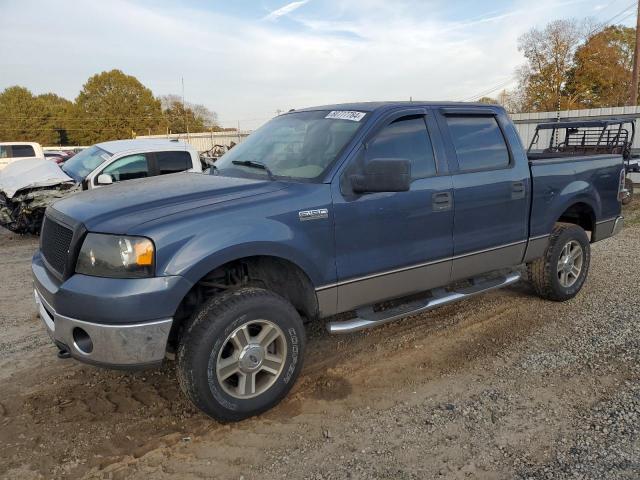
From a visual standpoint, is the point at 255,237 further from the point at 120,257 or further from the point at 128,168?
the point at 128,168

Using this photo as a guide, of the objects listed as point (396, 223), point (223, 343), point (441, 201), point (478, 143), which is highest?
point (478, 143)

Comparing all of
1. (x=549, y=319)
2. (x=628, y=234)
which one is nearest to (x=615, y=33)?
(x=628, y=234)

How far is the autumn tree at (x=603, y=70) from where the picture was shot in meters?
38.8

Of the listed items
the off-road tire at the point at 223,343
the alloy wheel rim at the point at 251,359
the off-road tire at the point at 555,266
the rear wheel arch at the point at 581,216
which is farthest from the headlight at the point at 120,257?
the rear wheel arch at the point at 581,216

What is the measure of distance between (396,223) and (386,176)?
0.51m

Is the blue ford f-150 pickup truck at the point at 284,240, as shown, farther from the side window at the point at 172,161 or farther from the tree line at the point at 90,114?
the tree line at the point at 90,114

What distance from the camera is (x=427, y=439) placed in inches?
113

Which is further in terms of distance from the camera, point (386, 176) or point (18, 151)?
point (18, 151)

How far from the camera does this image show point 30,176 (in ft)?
29.4

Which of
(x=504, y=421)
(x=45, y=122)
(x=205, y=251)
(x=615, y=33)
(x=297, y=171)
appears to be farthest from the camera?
(x=45, y=122)

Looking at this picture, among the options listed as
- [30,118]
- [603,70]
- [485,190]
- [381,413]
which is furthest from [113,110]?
[381,413]

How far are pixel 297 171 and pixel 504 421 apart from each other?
215cm

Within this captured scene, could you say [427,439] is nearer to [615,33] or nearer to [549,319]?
[549,319]

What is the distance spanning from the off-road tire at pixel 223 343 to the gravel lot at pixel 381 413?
0.53 feet
